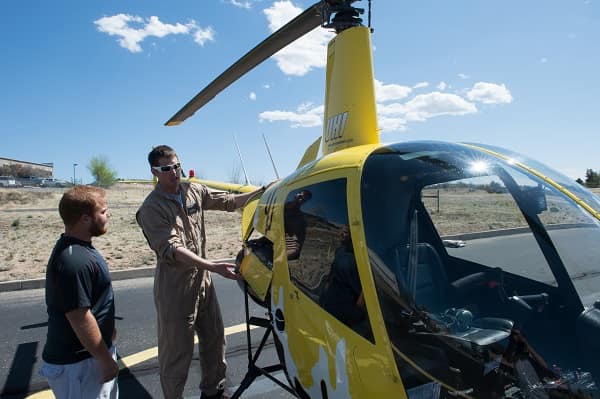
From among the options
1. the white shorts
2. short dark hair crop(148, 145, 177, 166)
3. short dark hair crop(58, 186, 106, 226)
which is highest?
short dark hair crop(148, 145, 177, 166)

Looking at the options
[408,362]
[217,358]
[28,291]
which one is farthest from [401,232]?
[28,291]

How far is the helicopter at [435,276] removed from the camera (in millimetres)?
1443

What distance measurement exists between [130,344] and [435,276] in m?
3.79

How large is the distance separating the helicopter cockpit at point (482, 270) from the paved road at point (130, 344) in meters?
2.17

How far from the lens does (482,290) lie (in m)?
1.93

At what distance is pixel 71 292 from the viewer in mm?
1963

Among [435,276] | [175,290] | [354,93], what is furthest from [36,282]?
[435,276]

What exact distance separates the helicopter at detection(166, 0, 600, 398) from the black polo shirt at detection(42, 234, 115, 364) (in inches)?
39.1

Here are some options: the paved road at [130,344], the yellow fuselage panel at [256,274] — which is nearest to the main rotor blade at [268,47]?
the yellow fuselage panel at [256,274]

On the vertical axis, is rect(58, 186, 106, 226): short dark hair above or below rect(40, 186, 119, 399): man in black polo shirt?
above

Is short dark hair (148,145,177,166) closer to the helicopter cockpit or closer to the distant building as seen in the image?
the helicopter cockpit

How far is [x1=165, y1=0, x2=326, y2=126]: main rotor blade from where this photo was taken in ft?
14.8

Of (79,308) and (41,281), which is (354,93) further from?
(41,281)

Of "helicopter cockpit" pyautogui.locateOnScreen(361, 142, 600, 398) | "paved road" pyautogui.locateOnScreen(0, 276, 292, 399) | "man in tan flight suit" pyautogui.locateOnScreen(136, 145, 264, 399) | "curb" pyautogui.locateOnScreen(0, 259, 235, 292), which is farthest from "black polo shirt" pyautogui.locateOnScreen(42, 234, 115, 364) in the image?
"curb" pyautogui.locateOnScreen(0, 259, 235, 292)
